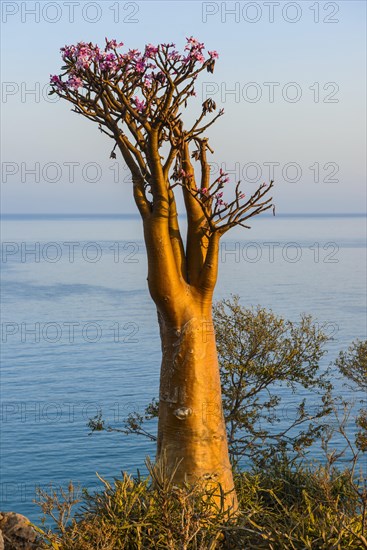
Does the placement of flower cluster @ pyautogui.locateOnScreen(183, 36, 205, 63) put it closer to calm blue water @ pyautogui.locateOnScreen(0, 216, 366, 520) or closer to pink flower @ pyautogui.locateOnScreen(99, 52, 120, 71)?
pink flower @ pyautogui.locateOnScreen(99, 52, 120, 71)

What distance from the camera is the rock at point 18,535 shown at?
14.2m

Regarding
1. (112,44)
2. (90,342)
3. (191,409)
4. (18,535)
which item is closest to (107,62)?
A: (112,44)

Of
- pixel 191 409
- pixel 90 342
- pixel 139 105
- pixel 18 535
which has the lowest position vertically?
pixel 18 535

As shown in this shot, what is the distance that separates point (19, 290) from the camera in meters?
106

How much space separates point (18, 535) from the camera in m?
14.3

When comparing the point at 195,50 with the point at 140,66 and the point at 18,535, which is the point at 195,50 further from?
the point at 18,535

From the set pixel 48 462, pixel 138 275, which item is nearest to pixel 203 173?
pixel 48 462

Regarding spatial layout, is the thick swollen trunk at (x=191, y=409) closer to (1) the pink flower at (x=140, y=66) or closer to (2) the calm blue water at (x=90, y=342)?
(1) the pink flower at (x=140, y=66)

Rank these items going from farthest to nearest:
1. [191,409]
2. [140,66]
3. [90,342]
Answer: [90,342]
[140,66]
[191,409]

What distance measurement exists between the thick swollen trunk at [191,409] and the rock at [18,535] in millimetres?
2569

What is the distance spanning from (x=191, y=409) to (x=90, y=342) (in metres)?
59.8

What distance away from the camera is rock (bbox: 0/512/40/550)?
14.2m

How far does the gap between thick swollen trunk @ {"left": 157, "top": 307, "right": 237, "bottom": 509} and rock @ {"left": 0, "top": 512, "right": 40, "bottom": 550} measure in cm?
257

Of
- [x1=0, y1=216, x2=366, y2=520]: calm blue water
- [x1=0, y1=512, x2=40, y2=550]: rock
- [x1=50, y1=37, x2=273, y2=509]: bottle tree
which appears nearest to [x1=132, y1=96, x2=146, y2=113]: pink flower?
[x1=50, y1=37, x2=273, y2=509]: bottle tree
